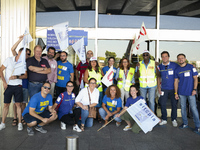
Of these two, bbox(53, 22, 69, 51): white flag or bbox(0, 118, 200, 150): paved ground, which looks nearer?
bbox(0, 118, 200, 150): paved ground

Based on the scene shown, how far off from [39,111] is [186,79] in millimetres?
3327

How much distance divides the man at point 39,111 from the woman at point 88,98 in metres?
0.64

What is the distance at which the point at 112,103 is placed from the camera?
4508 millimetres

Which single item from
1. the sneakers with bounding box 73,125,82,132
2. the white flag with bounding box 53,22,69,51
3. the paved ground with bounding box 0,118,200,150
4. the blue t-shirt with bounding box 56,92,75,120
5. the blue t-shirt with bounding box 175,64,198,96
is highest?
the white flag with bounding box 53,22,69,51

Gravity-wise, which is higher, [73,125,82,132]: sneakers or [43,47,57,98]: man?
[43,47,57,98]: man

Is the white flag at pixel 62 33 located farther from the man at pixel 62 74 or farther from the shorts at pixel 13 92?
the shorts at pixel 13 92

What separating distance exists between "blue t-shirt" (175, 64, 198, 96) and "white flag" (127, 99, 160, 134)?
959mm

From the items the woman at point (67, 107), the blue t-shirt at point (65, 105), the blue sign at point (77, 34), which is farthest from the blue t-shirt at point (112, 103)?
the blue sign at point (77, 34)

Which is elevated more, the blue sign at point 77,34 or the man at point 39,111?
the blue sign at point 77,34

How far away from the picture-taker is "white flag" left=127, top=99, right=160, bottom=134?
13.1 ft

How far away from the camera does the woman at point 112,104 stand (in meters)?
4.48

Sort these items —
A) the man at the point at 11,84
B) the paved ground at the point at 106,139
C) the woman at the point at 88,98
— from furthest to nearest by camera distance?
the woman at the point at 88,98, the man at the point at 11,84, the paved ground at the point at 106,139

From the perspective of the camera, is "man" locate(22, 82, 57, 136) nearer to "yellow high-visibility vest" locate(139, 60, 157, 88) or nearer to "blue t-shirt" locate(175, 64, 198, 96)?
→ "yellow high-visibility vest" locate(139, 60, 157, 88)

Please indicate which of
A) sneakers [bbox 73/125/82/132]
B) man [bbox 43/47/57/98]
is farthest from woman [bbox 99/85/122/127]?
→ man [bbox 43/47/57/98]
